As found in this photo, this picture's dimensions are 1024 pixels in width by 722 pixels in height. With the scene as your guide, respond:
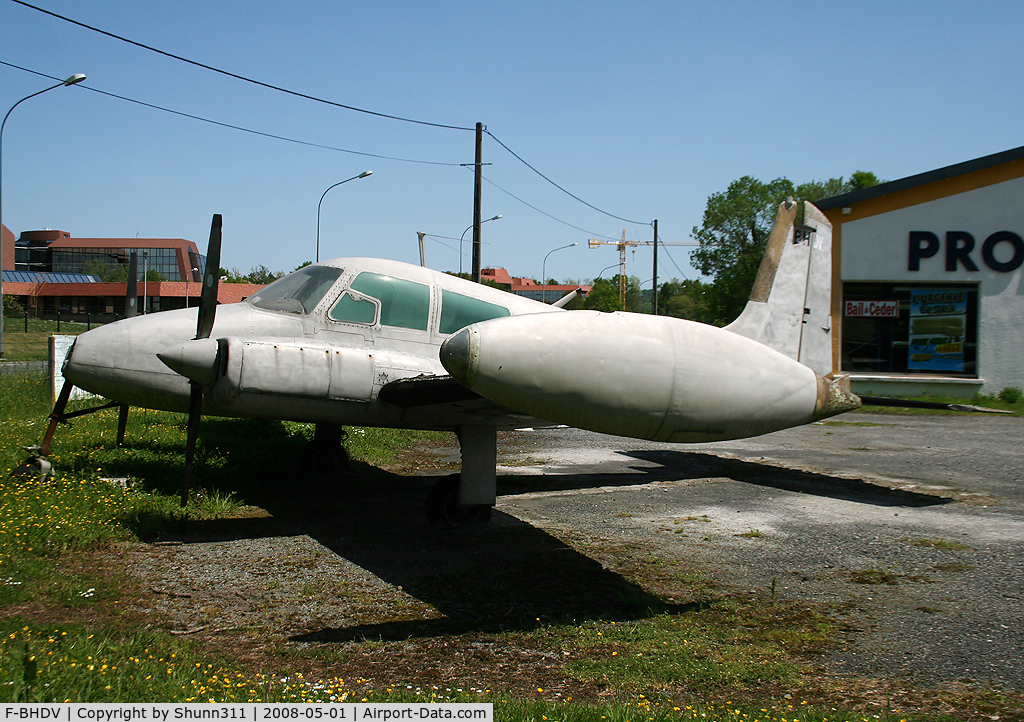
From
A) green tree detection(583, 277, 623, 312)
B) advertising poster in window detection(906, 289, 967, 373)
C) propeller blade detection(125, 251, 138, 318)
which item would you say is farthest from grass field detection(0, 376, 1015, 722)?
green tree detection(583, 277, 623, 312)

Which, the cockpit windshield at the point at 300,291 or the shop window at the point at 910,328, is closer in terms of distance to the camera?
the cockpit windshield at the point at 300,291

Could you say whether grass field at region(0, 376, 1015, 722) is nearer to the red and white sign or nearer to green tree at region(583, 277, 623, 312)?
the red and white sign

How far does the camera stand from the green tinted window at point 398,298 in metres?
7.69

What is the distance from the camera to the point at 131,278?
10461 millimetres

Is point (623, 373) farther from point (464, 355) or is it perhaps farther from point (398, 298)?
point (398, 298)

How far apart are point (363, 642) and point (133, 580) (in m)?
2.24

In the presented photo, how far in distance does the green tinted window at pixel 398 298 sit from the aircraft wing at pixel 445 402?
995 millimetres

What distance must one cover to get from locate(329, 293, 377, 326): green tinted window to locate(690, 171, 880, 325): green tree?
42.5 meters

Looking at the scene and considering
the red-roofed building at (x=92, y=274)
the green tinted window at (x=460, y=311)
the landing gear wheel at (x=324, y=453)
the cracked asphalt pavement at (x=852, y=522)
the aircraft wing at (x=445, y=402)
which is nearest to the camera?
the cracked asphalt pavement at (x=852, y=522)

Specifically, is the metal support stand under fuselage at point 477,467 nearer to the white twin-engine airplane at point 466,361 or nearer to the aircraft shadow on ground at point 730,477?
the white twin-engine airplane at point 466,361

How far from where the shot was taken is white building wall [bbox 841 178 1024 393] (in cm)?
2212

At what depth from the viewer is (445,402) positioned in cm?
646

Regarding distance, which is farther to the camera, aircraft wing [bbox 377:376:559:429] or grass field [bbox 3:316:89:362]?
grass field [bbox 3:316:89:362]

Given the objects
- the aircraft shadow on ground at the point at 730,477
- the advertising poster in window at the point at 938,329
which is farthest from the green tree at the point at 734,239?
the aircraft shadow on ground at the point at 730,477
